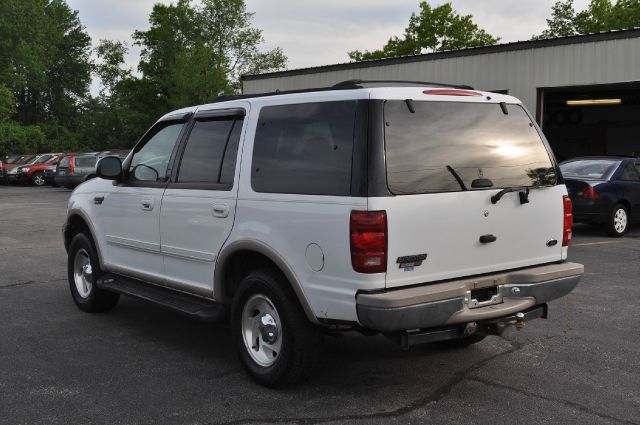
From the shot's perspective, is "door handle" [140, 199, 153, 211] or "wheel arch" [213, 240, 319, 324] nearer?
"wheel arch" [213, 240, 319, 324]

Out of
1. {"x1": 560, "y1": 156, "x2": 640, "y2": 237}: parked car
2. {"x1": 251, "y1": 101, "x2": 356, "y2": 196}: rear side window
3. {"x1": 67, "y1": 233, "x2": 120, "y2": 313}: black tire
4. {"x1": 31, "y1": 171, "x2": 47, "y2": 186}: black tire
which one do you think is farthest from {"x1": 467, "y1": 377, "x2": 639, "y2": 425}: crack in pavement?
{"x1": 31, "y1": 171, "x2": 47, "y2": 186}: black tire

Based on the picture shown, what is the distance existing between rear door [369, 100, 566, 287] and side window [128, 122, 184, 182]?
7.32ft

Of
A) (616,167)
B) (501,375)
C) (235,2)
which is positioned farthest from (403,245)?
(235,2)

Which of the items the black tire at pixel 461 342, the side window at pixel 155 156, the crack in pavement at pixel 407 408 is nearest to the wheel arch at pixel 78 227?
the side window at pixel 155 156

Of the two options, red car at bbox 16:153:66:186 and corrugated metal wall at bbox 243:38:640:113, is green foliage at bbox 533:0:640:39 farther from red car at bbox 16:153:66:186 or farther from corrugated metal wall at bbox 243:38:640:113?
red car at bbox 16:153:66:186

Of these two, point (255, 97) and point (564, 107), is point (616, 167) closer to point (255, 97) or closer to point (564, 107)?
point (255, 97)

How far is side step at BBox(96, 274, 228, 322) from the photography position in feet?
16.6

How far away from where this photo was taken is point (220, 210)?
16.2 feet

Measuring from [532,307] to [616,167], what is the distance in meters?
10.3

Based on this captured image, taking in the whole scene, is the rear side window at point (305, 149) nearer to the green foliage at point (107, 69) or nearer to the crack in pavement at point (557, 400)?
the crack in pavement at point (557, 400)

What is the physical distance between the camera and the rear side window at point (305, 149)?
423cm

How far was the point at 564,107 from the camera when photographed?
32.1m

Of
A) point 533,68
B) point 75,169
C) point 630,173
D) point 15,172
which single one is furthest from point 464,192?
point 15,172

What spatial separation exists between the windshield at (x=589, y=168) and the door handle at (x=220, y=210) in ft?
34.3
